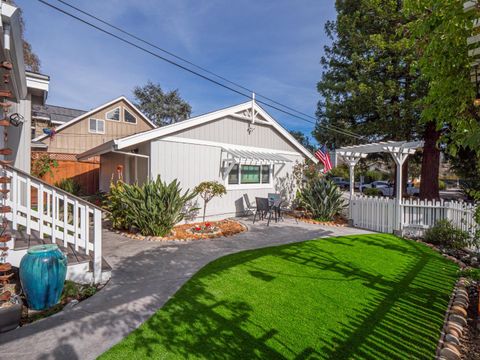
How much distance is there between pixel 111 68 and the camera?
17203 mm

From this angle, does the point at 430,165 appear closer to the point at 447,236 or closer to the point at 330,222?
the point at 330,222

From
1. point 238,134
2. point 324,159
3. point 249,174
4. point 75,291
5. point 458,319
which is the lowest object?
point 458,319

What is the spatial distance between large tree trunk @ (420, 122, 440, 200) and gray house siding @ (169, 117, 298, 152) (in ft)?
24.0

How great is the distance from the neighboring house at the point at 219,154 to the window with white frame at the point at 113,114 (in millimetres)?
11657

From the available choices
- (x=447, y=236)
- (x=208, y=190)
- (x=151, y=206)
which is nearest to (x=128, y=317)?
(x=151, y=206)

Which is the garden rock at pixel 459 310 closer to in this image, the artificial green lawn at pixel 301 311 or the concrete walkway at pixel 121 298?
the artificial green lawn at pixel 301 311

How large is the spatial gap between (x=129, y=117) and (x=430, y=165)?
83.5 feet

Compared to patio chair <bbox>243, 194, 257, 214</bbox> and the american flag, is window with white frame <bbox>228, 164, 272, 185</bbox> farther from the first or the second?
the american flag

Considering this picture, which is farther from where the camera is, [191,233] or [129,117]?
[129,117]

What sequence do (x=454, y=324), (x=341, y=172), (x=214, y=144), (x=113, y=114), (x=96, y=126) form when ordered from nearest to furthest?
(x=454, y=324), (x=214, y=144), (x=96, y=126), (x=113, y=114), (x=341, y=172)

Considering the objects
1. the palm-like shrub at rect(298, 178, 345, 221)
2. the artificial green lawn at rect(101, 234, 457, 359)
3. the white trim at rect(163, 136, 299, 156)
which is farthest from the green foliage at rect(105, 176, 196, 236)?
the palm-like shrub at rect(298, 178, 345, 221)

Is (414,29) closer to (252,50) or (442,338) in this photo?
(442,338)

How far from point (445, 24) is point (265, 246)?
22.0ft

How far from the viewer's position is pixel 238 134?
13547mm
